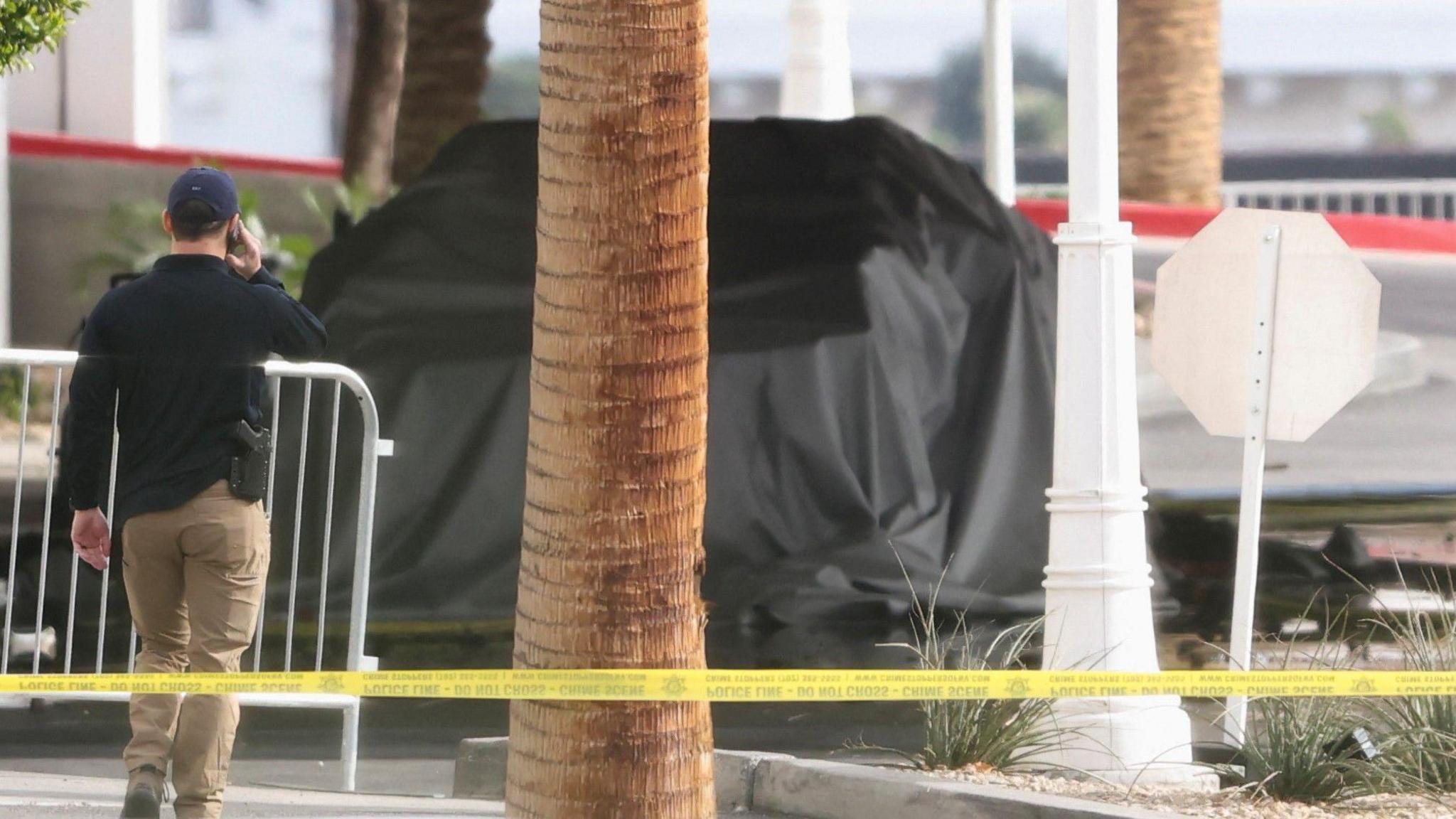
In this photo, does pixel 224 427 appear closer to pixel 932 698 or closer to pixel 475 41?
pixel 932 698

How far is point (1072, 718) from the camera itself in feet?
20.3

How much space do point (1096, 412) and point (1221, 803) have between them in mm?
1302

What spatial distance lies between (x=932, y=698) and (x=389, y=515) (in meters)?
4.13

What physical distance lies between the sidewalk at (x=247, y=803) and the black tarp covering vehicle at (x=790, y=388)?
2.66m

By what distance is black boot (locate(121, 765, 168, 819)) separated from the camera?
5.16m

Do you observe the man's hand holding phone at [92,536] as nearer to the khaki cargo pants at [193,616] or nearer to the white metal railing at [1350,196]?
the khaki cargo pants at [193,616]

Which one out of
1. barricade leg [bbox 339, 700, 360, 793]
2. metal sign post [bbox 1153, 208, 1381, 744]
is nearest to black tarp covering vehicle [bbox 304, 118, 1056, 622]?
barricade leg [bbox 339, 700, 360, 793]

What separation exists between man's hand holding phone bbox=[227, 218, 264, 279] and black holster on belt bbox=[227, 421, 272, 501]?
414mm

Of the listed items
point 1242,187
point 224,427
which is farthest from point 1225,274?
point 1242,187

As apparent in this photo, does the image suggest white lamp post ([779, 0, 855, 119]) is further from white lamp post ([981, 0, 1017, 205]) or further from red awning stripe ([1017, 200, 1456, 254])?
red awning stripe ([1017, 200, 1456, 254])

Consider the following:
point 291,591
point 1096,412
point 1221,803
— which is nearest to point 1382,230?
point 1096,412

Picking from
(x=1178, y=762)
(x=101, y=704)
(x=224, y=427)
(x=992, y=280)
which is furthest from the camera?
(x=992, y=280)

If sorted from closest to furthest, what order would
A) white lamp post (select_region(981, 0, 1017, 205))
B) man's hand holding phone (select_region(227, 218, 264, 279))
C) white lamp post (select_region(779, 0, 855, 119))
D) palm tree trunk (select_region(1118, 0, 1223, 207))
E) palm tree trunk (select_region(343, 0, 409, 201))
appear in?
1. man's hand holding phone (select_region(227, 218, 264, 279))
2. white lamp post (select_region(981, 0, 1017, 205))
3. white lamp post (select_region(779, 0, 855, 119))
4. palm tree trunk (select_region(1118, 0, 1223, 207))
5. palm tree trunk (select_region(343, 0, 409, 201))

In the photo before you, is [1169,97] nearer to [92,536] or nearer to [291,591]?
[291,591]
